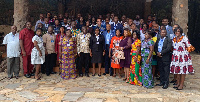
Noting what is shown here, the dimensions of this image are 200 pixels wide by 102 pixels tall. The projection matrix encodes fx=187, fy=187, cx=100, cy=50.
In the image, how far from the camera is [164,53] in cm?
520

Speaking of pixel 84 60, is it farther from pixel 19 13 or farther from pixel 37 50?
pixel 19 13

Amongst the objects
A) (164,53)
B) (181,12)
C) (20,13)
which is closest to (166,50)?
(164,53)

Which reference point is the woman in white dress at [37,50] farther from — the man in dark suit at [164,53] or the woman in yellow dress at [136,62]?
the man in dark suit at [164,53]

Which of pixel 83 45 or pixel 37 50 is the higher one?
pixel 83 45

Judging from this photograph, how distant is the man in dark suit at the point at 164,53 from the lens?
5.16 meters

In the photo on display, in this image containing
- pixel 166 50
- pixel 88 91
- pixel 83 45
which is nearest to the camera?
pixel 88 91

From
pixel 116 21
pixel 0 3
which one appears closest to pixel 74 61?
pixel 116 21

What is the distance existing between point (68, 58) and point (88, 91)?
1.75 metres

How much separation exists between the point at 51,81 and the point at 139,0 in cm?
1087

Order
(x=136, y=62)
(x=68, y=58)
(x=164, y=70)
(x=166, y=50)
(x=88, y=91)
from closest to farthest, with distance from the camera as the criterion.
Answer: (x=88, y=91) < (x=166, y=50) < (x=164, y=70) < (x=136, y=62) < (x=68, y=58)

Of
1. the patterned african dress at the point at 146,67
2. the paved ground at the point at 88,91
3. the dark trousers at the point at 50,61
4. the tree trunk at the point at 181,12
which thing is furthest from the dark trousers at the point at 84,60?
the tree trunk at the point at 181,12

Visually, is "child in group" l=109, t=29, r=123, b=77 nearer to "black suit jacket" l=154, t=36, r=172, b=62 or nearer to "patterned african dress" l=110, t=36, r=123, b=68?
"patterned african dress" l=110, t=36, r=123, b=68

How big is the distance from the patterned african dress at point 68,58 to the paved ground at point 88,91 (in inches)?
12.1

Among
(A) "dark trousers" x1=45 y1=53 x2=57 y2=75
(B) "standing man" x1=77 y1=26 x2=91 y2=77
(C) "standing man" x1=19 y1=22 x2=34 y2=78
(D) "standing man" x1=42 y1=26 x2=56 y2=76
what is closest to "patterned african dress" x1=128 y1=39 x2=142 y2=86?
(B) "standing man" x1=77 y1=26 x2=91 y2=77
